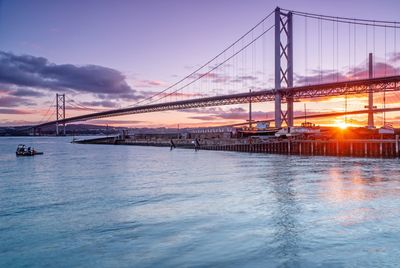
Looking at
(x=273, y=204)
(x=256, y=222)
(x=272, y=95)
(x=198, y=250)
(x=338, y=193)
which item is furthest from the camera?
(x=272, y=95)

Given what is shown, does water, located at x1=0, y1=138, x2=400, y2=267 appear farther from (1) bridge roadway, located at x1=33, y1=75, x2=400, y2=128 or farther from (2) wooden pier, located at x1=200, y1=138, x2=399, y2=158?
(1) bridge roadway, located at x1=33, y1=75, x2=400, y2=128

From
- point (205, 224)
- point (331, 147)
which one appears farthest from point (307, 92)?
point (205, 224)

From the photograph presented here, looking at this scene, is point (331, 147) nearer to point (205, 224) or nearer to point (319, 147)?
point (319, 147)

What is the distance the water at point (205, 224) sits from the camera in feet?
27.3

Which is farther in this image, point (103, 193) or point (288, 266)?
point (103, 193)

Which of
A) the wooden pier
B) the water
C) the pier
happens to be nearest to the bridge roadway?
the pier

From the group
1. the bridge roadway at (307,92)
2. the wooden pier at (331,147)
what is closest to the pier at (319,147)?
the wooden pier at (331,147)

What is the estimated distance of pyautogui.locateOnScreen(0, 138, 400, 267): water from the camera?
328 inches

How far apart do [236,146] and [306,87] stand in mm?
11674

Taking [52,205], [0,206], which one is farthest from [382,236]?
[0,206]

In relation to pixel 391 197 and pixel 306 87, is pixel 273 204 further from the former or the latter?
pixel 306 87

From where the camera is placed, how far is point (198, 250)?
8750 mm

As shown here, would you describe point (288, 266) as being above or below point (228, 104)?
below

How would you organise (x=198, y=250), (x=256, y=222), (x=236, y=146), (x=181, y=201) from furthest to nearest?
1. (x=236, y=146)
2. (x=181, y=201)
3. (x=256, y=222)
4. (x=198, y=250)
